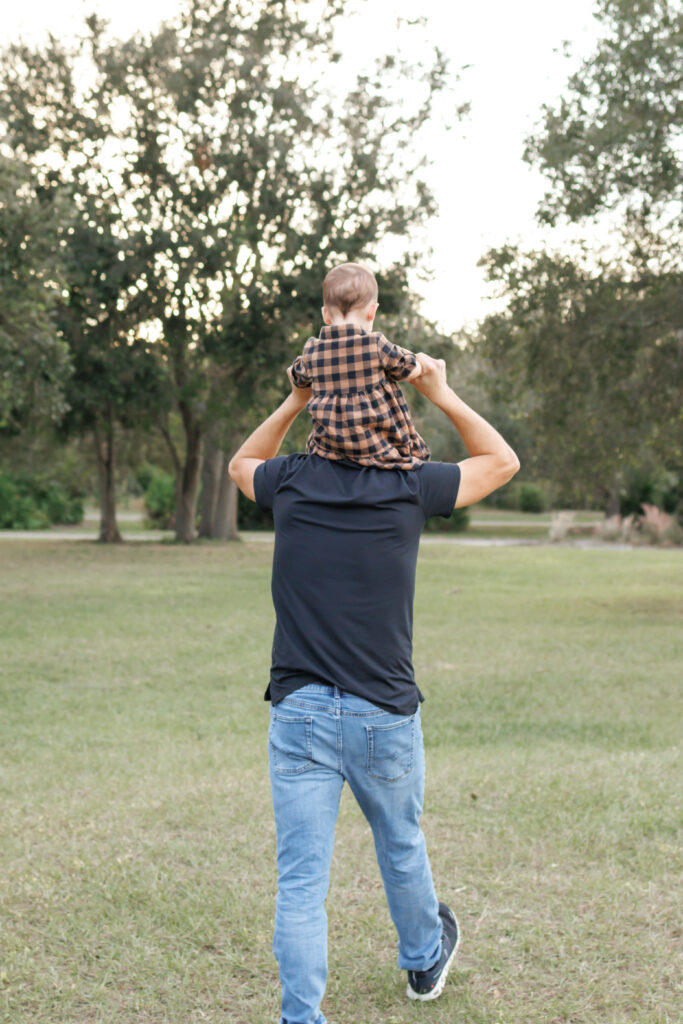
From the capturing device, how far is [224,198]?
23.6 meters

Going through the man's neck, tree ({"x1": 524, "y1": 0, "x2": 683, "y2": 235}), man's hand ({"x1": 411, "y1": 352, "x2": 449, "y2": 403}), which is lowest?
man's hand ({"x1": 411, "y1": 352, "x2": 449, "y2": 403})

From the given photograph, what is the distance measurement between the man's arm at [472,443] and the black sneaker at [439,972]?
142cm

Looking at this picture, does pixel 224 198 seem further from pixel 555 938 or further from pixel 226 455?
pixel 555 938

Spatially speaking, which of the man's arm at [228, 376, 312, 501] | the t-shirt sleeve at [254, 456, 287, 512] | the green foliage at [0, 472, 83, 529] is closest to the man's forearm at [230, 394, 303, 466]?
the man's arm at [228, 376, 312, 501]

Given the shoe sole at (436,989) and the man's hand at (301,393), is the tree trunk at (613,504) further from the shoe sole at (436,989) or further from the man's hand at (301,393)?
the man's hand at (301,393)

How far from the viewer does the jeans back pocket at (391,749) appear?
266 cm

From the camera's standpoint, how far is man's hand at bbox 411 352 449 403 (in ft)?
8.94

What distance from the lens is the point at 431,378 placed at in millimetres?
2740

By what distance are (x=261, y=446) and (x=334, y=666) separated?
759 millimetres

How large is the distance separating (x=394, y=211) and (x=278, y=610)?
21.8 meters

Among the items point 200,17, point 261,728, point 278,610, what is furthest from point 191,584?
point 278,610

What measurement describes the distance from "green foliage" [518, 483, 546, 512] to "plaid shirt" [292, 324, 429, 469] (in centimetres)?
4851

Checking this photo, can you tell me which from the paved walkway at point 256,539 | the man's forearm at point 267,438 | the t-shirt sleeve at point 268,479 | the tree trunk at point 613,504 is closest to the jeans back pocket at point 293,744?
the t-shirt sleeve at point 268,479

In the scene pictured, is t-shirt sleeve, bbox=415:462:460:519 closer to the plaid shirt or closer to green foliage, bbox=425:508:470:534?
the plaid shirt
